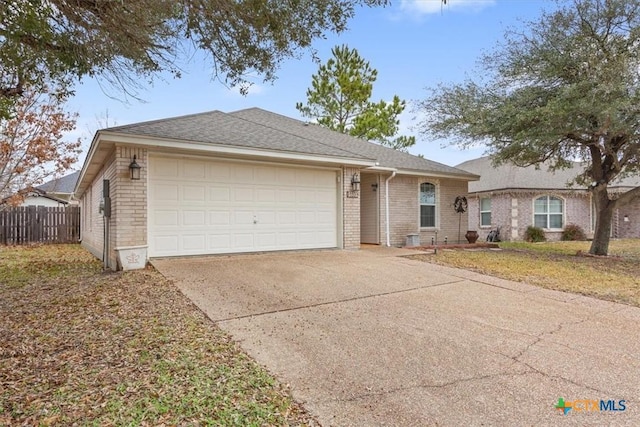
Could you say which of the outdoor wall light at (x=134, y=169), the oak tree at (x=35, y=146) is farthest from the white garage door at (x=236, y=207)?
the oak tree at (x=35, y=146)

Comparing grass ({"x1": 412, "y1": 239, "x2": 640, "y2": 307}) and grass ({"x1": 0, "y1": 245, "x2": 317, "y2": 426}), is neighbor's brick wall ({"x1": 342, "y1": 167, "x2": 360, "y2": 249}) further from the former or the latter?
grass ({"x1": 0, "y1": 245, "x2": 317, "y2": 426})

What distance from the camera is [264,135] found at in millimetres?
9797

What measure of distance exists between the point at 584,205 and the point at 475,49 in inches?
516

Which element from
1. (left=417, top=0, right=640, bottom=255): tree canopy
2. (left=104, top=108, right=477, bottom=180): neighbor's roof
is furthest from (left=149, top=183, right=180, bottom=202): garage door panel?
(left=417, top=0, right=640, bottom=255): tree canopy

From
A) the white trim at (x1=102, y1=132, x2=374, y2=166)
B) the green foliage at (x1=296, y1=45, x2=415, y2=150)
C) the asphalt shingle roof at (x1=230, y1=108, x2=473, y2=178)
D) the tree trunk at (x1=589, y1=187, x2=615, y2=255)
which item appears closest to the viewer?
the white trim at (x1=102, y1=132, x2=374, y2=166)

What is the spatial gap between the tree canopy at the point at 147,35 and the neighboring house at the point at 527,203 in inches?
605

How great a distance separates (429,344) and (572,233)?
18.9 meters

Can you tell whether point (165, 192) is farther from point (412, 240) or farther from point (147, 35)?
point (412, 240)

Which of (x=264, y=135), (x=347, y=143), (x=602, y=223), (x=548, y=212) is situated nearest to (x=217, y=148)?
(x=264, y=135)

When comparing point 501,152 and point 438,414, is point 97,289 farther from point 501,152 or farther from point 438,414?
point 501,152

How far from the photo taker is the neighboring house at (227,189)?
7.52 meters

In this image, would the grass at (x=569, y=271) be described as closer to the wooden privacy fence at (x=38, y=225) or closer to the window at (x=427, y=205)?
the window at (x=427, y=205)

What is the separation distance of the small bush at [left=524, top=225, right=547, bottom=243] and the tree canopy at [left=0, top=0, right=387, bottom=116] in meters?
16.4

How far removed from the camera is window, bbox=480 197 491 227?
19562mm
